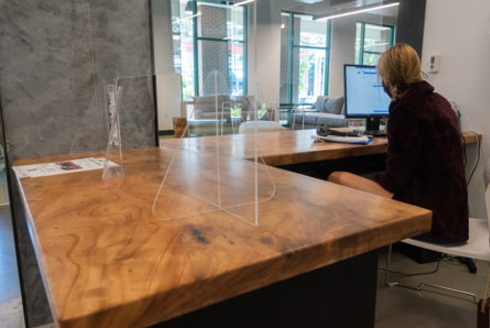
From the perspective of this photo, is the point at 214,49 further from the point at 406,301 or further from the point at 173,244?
the point at 406,301

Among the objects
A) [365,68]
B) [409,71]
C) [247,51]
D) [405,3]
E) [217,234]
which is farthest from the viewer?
[405,3]

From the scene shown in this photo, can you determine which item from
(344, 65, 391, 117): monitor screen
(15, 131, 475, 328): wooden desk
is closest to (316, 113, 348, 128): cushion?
(344, 65, 391, 117): monitor screen

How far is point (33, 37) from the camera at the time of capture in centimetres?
135

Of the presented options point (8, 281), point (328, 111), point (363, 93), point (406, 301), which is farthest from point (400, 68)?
point (328, 111)

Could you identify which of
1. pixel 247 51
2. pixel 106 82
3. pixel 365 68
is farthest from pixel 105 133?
pixel 365 68

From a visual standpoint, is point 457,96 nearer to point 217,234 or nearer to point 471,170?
point 471,170

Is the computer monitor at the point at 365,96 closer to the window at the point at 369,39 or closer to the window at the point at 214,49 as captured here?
the window at the point at 214,49

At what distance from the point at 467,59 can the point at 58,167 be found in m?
2.62

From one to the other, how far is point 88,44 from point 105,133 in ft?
1.19

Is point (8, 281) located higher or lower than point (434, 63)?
lower

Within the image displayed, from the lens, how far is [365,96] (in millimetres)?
2408

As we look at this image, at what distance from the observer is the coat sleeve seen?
59.3 inches

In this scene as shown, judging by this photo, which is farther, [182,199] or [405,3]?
[405,3]

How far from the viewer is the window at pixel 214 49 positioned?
0.77 m
